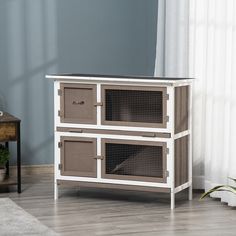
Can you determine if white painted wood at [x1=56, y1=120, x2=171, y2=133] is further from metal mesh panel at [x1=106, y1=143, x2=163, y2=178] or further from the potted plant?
the potted plant

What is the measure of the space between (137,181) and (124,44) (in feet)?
5.01

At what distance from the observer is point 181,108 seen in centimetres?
515

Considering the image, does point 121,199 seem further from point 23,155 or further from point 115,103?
point 23,155

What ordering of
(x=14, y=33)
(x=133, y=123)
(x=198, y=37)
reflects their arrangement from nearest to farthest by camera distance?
(x=133, y=123), (x=198, y=37), (x=14, y=33)

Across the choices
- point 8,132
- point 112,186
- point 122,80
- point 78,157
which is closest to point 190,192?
point 112,186

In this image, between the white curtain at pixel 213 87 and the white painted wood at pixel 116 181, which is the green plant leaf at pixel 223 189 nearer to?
the white curtain at pixel 213 87

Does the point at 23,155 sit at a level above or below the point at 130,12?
below

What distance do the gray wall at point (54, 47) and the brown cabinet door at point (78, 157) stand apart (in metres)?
0.89

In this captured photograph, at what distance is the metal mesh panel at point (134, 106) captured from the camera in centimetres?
507

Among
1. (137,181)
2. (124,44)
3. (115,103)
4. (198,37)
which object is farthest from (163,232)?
(124,44)

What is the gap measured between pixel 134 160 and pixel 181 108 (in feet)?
1.48

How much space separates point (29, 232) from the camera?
4430mm

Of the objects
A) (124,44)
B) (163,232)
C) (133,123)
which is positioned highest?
(124,44)

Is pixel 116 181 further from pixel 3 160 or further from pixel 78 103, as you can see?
pixel 3 160
